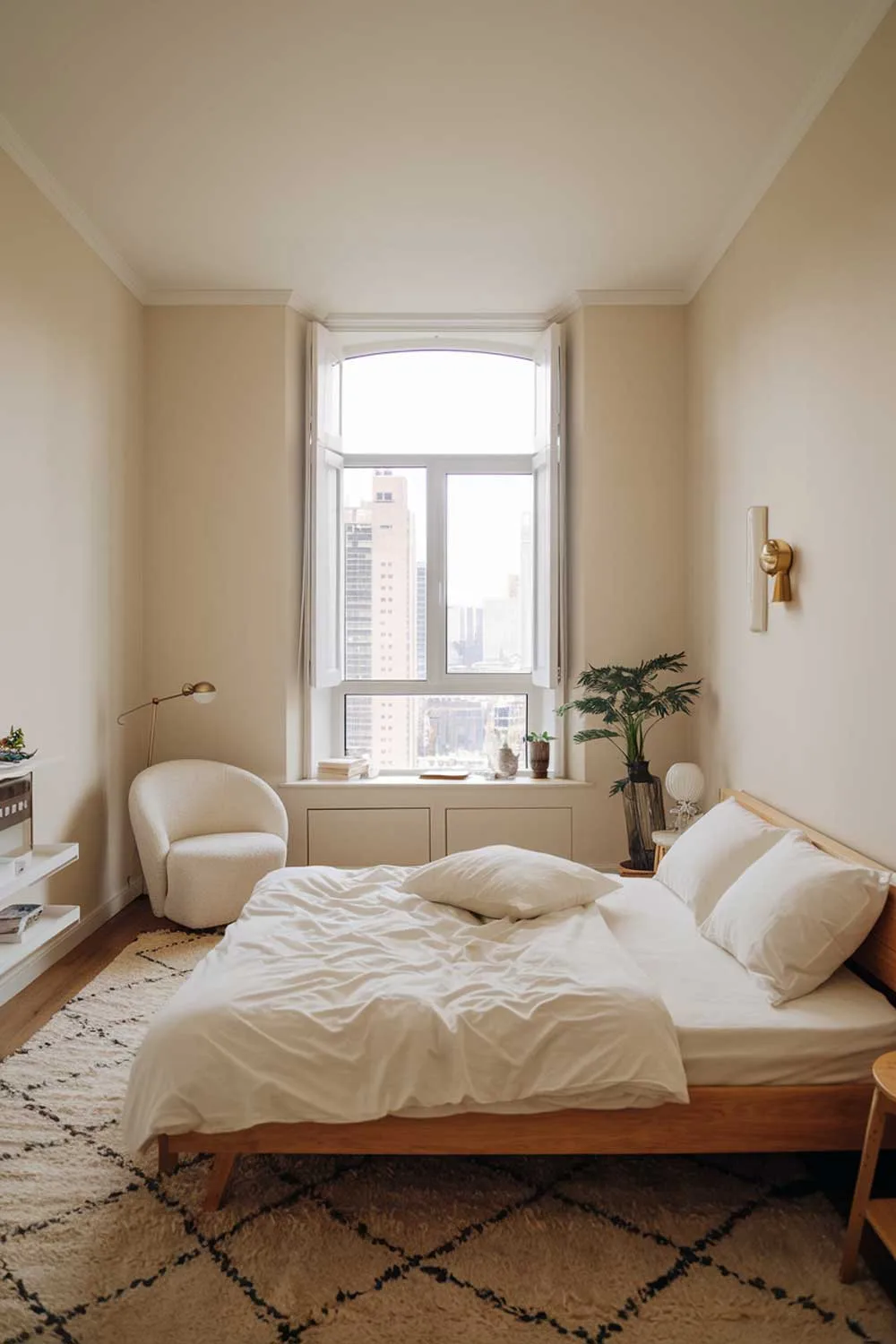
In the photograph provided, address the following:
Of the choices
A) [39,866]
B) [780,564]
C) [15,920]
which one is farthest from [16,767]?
[780,564]

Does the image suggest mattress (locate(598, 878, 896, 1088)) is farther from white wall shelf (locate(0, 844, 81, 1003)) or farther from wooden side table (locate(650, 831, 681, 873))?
white wall shelf (locate(0, 844, 81, 1003))

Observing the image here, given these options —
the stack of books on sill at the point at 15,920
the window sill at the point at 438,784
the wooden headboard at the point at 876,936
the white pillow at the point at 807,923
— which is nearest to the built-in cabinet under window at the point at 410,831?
the window sill at the point at 438,784

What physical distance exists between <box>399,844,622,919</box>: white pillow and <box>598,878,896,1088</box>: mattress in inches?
17.2

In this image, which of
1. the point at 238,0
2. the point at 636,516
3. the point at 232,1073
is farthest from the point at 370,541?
the point at 232,1073

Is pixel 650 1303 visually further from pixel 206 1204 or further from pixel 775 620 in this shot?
pixel 775 620

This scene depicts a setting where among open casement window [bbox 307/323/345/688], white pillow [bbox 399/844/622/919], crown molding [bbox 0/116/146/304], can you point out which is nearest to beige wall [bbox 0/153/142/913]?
crown molding [bbox 0/116/146/304]

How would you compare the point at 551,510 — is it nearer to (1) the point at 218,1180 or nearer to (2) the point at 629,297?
(2) the point at 629,297

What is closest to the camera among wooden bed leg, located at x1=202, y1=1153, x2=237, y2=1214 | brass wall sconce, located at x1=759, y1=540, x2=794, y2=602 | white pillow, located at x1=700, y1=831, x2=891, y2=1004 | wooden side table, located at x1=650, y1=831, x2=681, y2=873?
wooden bed leg, located at x1=202, y1=1153, x2=237, y2=1214

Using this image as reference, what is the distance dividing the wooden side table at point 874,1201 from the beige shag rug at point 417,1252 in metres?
0.07

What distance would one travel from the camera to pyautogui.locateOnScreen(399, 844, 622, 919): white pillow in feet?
9.21

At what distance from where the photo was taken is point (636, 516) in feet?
15.9

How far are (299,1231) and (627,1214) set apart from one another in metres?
0.74

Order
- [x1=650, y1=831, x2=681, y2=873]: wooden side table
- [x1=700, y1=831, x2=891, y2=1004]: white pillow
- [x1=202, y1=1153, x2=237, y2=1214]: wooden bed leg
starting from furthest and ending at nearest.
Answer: [x1=650, y1=831, x2=681, y2=873]: wooden side table, [x1=700, y1=831, x2=891, y2=1004]: white pillow, [x1=202, y1=1153, x2=237, y2=1214]: wooden bed leg

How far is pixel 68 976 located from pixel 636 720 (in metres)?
2.78
